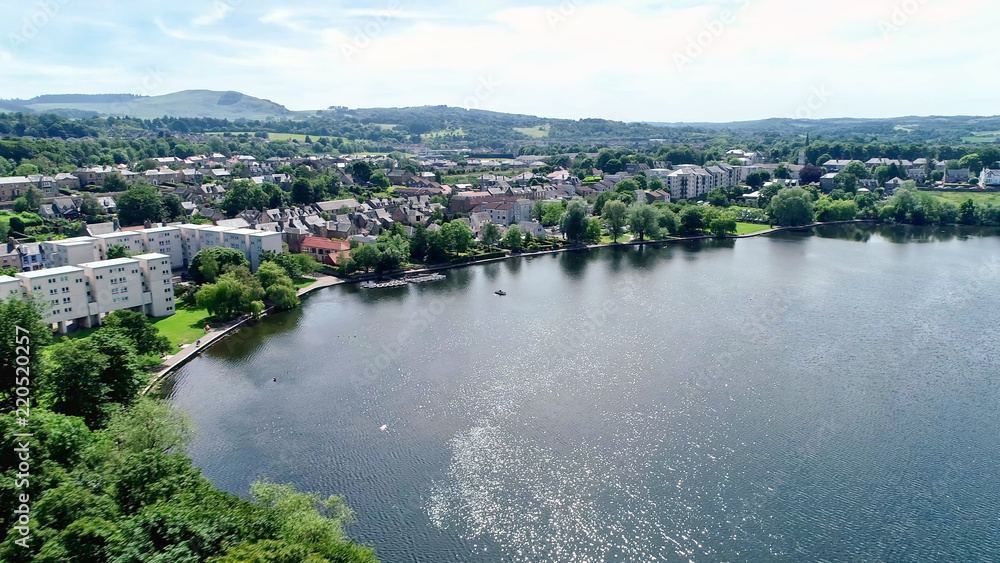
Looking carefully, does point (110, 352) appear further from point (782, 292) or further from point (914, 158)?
point (914, 158)

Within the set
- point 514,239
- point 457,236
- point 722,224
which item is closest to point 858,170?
point 722,224

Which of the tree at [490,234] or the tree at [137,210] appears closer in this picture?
the tree at [137,210]

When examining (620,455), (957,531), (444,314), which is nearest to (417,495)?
(620,455)

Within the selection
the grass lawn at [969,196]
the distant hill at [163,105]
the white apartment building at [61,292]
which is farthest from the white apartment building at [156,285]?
the distant hill at [163,105]

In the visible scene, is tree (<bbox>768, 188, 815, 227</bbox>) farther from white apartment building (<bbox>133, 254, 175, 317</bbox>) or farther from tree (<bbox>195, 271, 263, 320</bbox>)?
white apartment building (<bbox>133, 254, 175, 317</bbox>)

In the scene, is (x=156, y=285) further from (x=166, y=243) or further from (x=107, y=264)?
(x=166, y=243)

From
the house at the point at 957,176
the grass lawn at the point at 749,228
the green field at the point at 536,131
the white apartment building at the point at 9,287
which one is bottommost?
the grass lawn at the point at 749,228

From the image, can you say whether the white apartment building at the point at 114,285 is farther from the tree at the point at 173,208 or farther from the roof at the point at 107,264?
the tree at the point at 173,208
